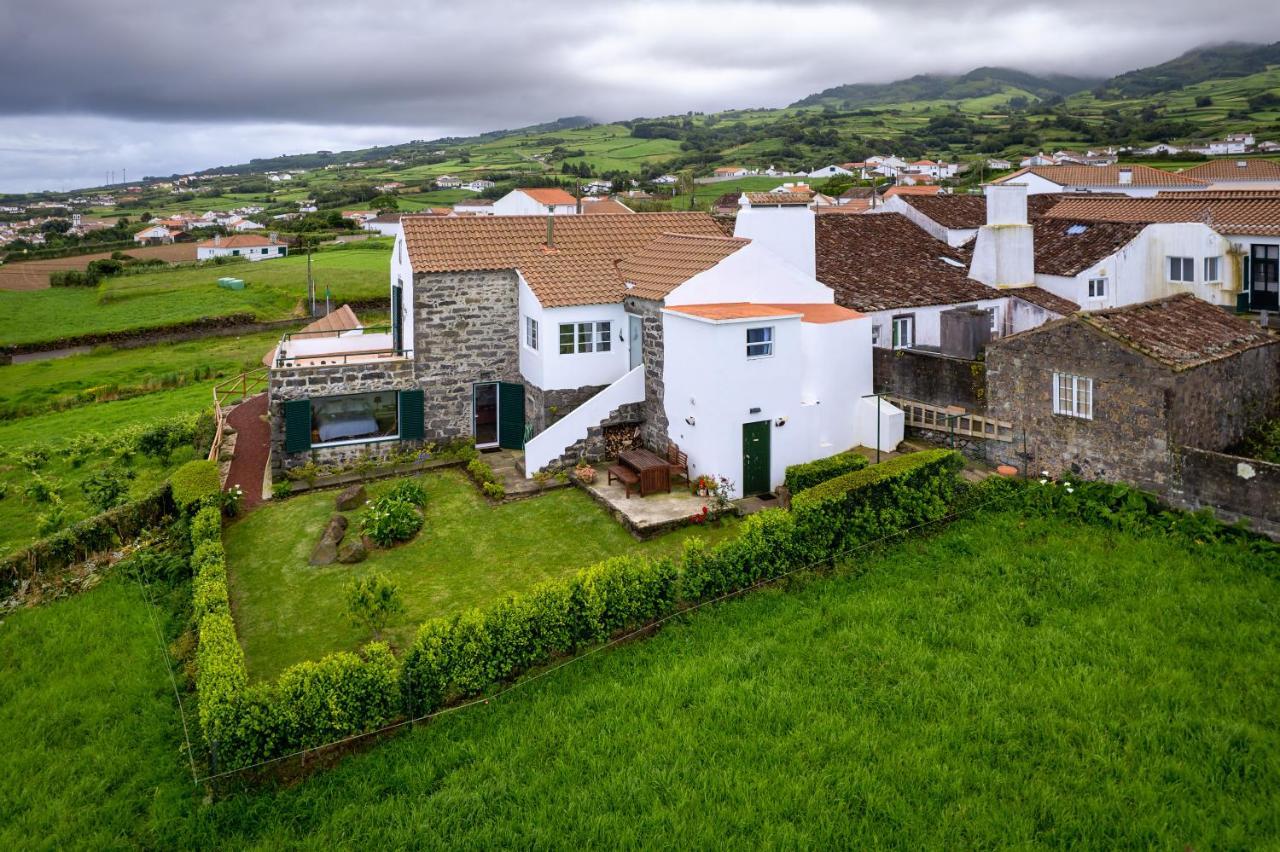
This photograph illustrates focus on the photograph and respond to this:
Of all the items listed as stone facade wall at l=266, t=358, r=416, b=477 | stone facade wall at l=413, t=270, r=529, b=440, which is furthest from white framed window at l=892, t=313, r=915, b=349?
stone facade wall at l=266, t=358, r=416, b=477

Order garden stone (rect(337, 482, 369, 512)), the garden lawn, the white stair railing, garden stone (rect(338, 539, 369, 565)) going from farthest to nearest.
A: 1. the white stair railing
2. garden stone (rect(337, 482, 369, 512))
3. garden stone (rect(338, 539, 369, 565))
4. the garden lawn

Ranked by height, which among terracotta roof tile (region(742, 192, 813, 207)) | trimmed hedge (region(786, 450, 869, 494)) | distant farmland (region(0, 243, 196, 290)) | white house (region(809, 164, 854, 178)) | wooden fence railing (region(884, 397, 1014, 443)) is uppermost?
white house (region(809, 164, 854, 178))

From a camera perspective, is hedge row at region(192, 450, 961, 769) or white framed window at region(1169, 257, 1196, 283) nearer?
hedge row at region(192, 450, 961, 769)

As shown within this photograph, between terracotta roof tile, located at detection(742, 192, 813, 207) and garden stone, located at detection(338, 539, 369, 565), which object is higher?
terracotta roof tile, located at detection(742, 192, 813, 207)

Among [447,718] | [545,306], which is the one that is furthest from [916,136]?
[447,718]

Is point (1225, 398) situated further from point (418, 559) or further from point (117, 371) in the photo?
point (117, 371)

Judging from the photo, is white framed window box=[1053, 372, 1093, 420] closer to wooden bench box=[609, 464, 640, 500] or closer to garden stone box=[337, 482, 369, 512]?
wooden bench box=[609, 464, 640, 500]

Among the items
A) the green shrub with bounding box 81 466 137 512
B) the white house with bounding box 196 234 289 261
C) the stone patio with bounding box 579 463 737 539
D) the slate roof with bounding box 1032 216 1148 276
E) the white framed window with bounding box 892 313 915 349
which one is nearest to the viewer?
the stone patio with bounding box 579 463 737 539
